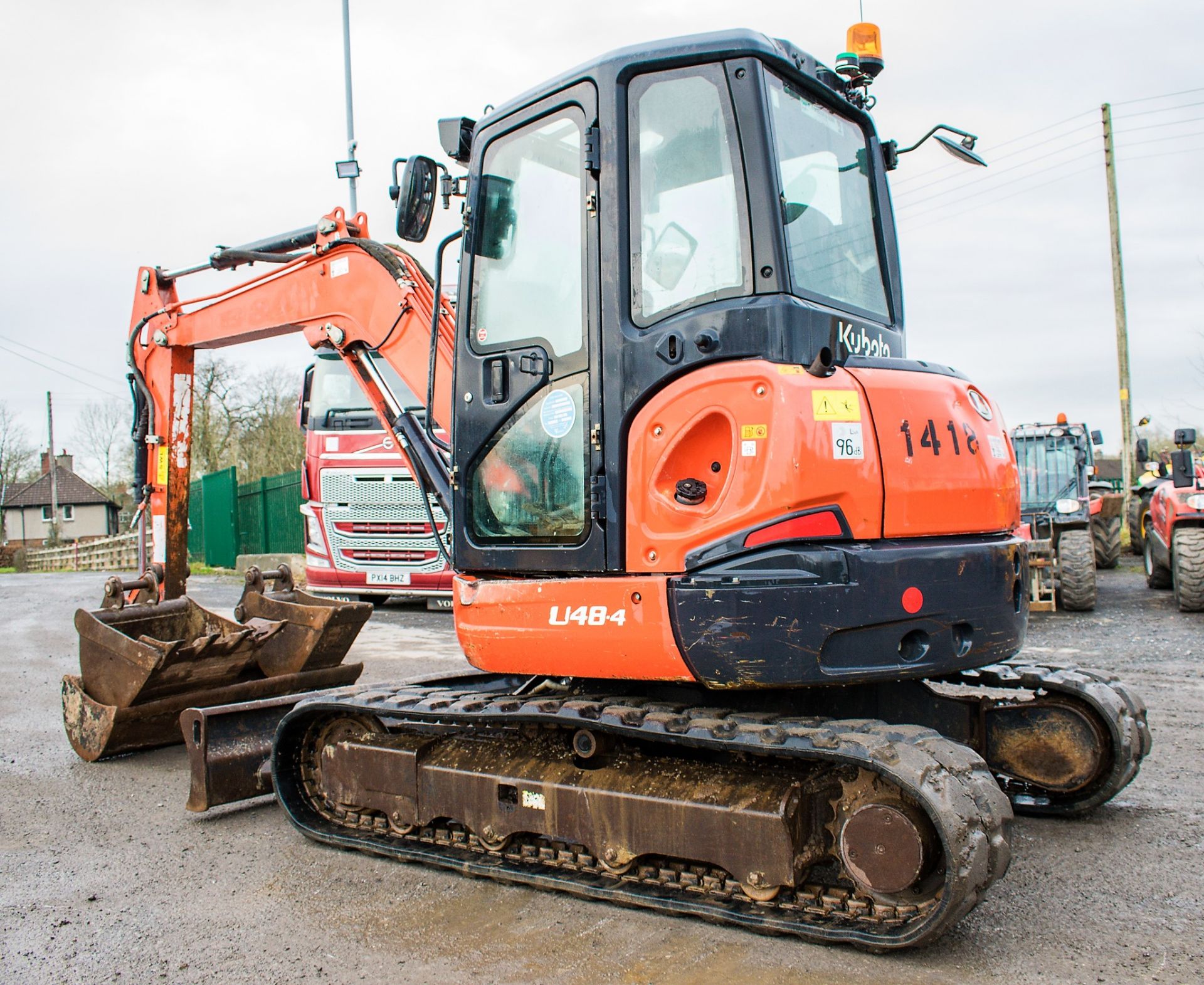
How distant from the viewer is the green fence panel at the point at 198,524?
87.5ft

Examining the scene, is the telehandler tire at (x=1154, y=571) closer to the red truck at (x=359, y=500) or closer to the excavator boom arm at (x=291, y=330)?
the red truck at (x=359, y=500)

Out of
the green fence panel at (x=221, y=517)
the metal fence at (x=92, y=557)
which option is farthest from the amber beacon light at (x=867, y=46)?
the metal fence at (x=92, y=557)

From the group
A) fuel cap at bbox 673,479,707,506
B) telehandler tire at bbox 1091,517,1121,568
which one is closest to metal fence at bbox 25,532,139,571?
telehandler tire at bbox 1091,517,1121,568

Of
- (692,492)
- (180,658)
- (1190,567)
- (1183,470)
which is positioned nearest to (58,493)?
(1183,470)

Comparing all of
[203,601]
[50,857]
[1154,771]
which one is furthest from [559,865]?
[203,601]

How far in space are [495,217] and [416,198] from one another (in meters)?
0.40

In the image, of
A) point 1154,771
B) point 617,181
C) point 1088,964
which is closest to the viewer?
point 1088,964

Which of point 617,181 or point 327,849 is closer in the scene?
point 617,181

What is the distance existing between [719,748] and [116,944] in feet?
7.11

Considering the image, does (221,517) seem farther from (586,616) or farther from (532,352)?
(586,616)

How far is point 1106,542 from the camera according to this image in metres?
16.5

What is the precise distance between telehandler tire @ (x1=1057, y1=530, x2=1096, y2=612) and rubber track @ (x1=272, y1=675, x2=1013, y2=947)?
29.6 feet

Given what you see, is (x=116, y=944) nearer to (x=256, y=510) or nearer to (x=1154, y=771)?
(x=1154, y=771)

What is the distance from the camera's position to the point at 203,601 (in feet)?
48.6
